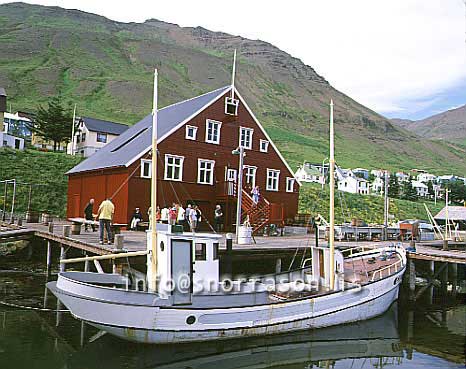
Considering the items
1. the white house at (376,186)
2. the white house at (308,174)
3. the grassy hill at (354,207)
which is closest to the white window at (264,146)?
the grassy hill at (354,207)

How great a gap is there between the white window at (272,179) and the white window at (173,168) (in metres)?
7.84

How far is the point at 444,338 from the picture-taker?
17281 millimetres

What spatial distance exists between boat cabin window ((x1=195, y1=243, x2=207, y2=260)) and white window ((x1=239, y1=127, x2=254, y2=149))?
A: 21.6 m

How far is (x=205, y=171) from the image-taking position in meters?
35.3

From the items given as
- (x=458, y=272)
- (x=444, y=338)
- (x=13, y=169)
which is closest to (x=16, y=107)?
(x=13, y=169)

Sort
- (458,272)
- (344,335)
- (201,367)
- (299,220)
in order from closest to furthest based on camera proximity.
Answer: (201,367), (344,335), (458,272), (299,220)

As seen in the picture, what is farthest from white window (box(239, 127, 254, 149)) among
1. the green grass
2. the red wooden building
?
the green grass

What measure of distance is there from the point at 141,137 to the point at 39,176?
14845 mm

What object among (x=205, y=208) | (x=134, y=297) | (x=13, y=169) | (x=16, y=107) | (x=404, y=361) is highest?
(x=16, y=107)

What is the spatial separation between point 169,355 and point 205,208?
21409 mm

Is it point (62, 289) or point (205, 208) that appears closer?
point (62, 289)

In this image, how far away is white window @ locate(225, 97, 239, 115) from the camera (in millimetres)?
36188

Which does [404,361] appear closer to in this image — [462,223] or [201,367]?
[201,367]

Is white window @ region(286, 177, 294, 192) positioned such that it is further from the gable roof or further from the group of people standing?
the gable roof
